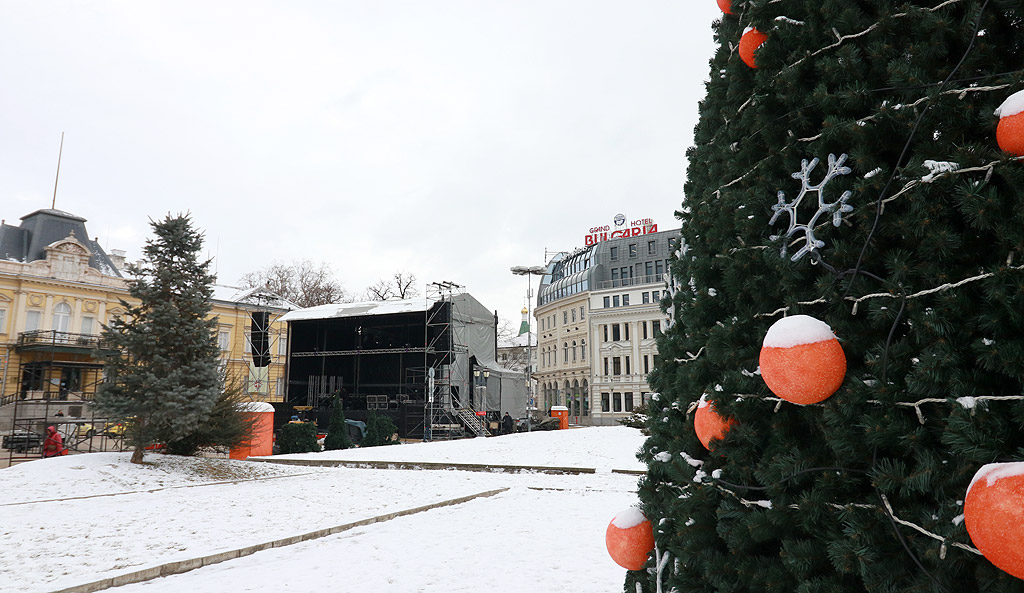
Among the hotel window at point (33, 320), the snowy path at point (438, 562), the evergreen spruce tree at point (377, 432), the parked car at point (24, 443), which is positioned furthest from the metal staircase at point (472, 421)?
the hotel window at point (33, 320)

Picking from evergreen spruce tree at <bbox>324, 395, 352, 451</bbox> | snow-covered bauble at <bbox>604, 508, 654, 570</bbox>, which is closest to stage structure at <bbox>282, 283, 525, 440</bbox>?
evergreen spruce tree at <bbox>324, 395, 352, 451</bbox>

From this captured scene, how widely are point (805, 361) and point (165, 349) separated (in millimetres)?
12904

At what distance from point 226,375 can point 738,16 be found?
44.0 feet

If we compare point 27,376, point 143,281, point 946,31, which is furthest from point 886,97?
point 27,376

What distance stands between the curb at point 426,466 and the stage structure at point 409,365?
12.2m

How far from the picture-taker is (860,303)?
171 cm

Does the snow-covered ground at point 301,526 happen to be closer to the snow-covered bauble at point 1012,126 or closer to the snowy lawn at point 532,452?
the snowy lawn at point 532,452

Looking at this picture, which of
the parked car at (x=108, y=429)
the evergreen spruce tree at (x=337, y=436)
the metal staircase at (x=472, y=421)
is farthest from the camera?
the metal staircase at (x=472, y=421)

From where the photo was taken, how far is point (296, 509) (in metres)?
8.01

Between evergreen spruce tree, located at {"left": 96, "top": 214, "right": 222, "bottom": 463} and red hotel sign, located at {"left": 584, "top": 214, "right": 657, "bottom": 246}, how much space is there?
1839 inches

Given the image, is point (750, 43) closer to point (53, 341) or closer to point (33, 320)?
point (53, 341)

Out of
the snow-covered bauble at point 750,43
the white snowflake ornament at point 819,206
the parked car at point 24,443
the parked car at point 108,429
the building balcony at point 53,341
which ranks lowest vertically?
the parked car at point 24,443

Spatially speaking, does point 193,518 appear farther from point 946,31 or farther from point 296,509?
point 946,31

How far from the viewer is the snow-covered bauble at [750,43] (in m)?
2.22
